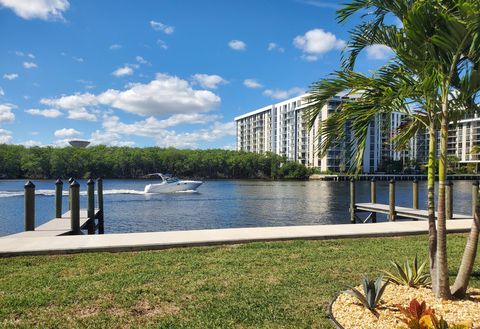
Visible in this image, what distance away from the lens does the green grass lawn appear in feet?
14.7

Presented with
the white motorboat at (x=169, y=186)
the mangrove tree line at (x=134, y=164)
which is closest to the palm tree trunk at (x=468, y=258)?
the white motorboat at (x=169, y=186)

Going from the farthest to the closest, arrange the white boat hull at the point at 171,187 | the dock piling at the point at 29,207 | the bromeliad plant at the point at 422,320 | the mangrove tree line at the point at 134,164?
1. the mangrove tree line at the point at 134,164
2. the white boat hull at the point at 171,187
3. the dock piling at the point at 29,207
4. the bromeliad plant at the point at 422,320

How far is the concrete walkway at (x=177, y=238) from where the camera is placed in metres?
8.12

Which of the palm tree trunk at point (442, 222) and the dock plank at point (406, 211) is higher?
the palm tree trunk at point (442, 222)

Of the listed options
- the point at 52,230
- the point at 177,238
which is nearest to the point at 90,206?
the point at 52,230

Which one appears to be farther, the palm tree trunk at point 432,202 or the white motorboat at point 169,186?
the white motorboat at point 169,186

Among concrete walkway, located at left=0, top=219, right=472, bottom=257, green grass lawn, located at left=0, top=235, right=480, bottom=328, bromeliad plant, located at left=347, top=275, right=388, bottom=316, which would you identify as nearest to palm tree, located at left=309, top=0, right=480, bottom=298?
bromeliad plant, located at left=347, top=275, right=388, bottom=316

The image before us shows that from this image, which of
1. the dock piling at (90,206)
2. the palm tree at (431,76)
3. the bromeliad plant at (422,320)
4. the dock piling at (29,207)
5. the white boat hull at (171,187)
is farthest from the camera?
the white boat hull at (171,187)

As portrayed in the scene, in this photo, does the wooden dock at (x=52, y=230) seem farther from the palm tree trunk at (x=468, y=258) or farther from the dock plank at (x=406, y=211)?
the dock plank at (x=406, y=211)

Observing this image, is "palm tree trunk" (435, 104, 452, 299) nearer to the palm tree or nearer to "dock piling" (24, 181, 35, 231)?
the palm tree

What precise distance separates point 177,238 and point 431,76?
679 centimetres

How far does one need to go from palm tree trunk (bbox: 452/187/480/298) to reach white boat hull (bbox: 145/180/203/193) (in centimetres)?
4351

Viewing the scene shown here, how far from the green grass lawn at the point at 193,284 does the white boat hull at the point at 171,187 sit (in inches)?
1550

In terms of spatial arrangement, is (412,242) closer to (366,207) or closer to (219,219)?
(366,207)
